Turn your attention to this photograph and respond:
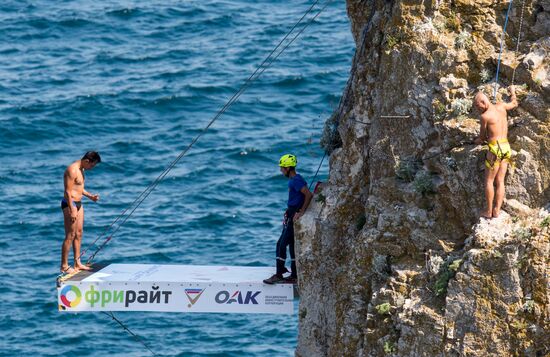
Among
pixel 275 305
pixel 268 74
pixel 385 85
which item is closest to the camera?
pixel 385 85

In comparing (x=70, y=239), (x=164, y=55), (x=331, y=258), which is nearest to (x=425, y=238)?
(x=331, y=258)

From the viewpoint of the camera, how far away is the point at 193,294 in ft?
70.7

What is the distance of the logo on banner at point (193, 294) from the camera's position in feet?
70.6

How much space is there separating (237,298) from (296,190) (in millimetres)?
2457

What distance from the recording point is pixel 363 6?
18938 mm

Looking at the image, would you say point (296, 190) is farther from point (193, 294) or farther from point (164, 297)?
point (164, 297)

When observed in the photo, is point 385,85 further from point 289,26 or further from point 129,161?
point 289,26

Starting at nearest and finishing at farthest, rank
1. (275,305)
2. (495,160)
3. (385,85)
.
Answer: (495,160) → (385,85) → (275,305)

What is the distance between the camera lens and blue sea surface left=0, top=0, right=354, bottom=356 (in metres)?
36.4

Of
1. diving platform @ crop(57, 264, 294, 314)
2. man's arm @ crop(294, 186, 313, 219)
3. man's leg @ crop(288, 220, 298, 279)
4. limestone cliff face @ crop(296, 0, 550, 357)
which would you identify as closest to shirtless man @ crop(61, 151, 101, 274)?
diving platform @ crop(57, 264, 294, 314)

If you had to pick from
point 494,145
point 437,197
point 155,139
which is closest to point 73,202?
point 437,197

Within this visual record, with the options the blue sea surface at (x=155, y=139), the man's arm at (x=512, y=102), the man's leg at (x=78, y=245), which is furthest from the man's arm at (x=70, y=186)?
the blue sea surface at (x=155, y=139)

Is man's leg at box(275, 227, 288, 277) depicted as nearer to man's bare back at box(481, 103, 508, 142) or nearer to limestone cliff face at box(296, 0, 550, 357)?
limestone cliff face at box(296, 0, 550, 357)

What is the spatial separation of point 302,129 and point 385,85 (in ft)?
93.2
